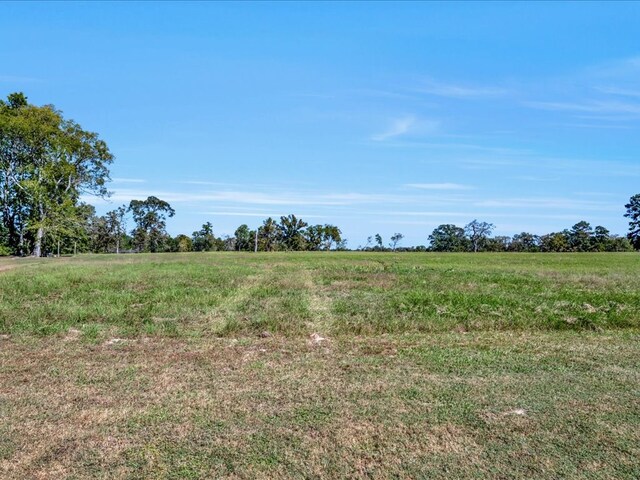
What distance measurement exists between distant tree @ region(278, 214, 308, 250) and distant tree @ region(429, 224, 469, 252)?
21.3m

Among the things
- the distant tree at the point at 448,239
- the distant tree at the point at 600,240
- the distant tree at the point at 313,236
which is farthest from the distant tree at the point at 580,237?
the distant tree at the point at 313,236

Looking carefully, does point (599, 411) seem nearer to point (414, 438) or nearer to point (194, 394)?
point (414, 438)

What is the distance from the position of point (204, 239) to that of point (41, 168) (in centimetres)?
2820

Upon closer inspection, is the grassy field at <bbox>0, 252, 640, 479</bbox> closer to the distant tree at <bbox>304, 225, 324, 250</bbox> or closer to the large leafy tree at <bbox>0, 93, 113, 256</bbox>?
the large leafy tree at <bbox>0, 93, 113, 256</bbox>

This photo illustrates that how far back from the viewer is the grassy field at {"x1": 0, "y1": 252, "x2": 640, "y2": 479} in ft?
11.8

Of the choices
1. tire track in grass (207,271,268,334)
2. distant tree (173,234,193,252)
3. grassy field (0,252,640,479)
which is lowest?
grassy field (0,252,640,479)

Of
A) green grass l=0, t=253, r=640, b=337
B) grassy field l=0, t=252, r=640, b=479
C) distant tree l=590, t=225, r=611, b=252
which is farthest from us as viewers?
distant tree l=590, t=225, r=611, b=252

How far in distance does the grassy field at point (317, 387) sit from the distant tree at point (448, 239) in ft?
208

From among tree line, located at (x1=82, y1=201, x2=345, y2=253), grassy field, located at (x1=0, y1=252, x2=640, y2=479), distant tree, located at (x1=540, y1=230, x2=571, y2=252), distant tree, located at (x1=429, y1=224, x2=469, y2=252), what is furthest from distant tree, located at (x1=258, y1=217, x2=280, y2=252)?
grassy field, located at (x1=0, y1=252, x2=640, y2=479)

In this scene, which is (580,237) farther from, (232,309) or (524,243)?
(232,309)

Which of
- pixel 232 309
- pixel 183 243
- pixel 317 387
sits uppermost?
pixel 183 243

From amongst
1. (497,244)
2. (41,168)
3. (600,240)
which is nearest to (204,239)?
(41,168)

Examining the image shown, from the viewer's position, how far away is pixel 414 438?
3945 mm

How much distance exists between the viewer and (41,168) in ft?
124
